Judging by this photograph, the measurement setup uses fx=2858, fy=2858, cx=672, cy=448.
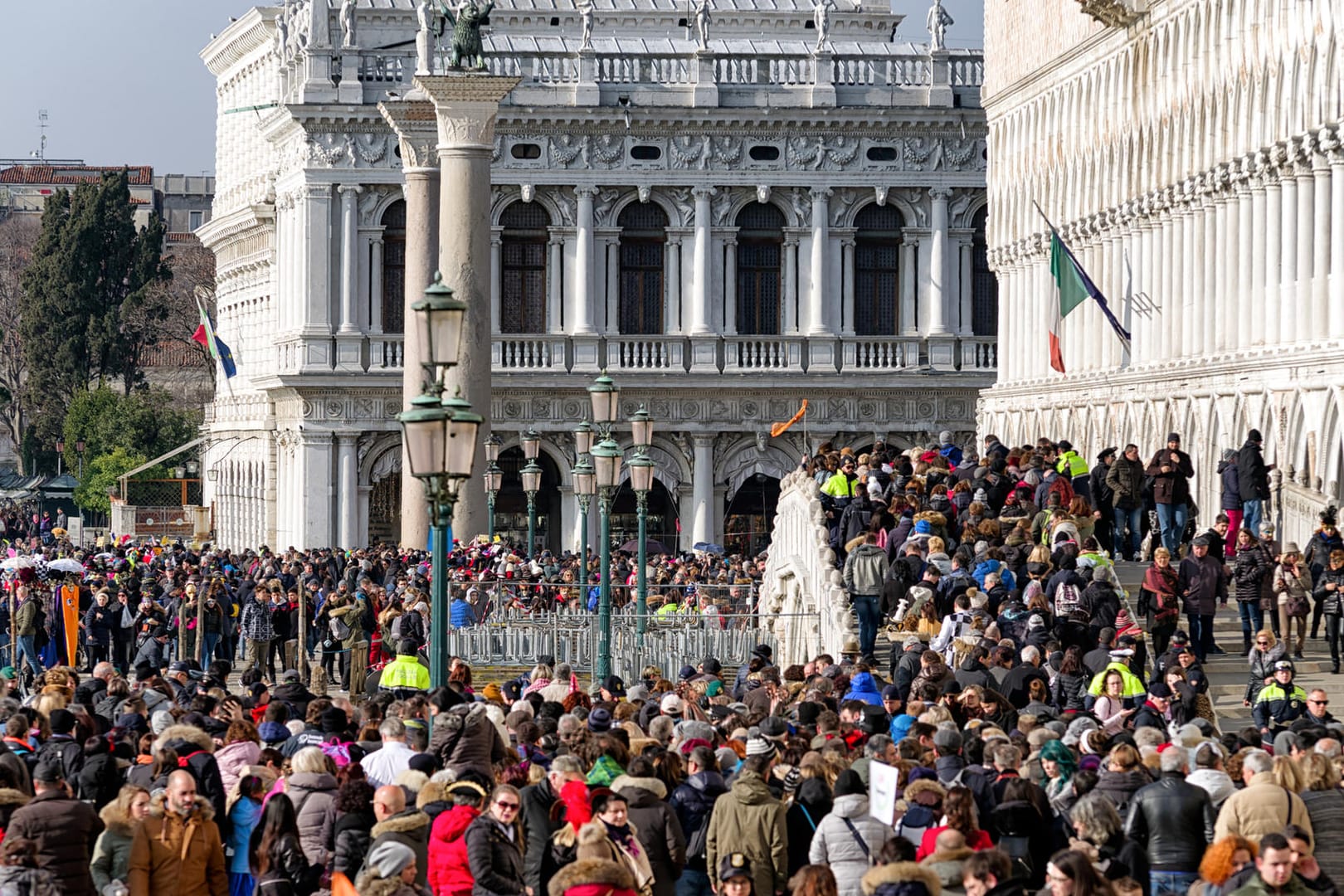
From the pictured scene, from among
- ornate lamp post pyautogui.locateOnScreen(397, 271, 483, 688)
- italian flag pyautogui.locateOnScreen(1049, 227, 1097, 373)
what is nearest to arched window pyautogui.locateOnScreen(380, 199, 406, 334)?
italian flag pyautogui.locateOnScreen(1049, 227, 1097, 373)

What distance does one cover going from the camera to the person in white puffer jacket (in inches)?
577

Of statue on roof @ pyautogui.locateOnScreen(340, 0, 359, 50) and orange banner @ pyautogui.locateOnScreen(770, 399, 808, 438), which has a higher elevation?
statue on roof @ pyautogui.locateOnScreen(340, 0, 359, 50)

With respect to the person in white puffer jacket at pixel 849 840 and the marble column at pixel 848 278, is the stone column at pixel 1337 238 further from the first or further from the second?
the marble column at pixel 848 278

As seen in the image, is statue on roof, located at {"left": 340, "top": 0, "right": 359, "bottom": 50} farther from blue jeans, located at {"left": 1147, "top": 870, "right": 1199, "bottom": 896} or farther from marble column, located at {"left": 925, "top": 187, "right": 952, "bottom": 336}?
blue jeans, located at {"left": 1147, "top": 870, "right": 1199, "bottom": 896}

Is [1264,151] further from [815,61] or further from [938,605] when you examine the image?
[815,61]

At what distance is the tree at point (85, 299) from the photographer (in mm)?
86062

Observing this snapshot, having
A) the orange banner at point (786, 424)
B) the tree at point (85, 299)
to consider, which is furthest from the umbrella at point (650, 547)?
the tree at point (85, 299)

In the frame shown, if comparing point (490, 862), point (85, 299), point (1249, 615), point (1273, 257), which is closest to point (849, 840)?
point (490, 862)

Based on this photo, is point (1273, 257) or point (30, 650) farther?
point (1273, 257)

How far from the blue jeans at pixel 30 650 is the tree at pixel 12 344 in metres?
60.3

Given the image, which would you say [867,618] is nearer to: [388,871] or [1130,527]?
[1130,527]

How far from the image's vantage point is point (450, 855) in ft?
47.4

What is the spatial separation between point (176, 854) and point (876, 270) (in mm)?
48458

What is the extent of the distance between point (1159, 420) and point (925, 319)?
2340 centimetres
